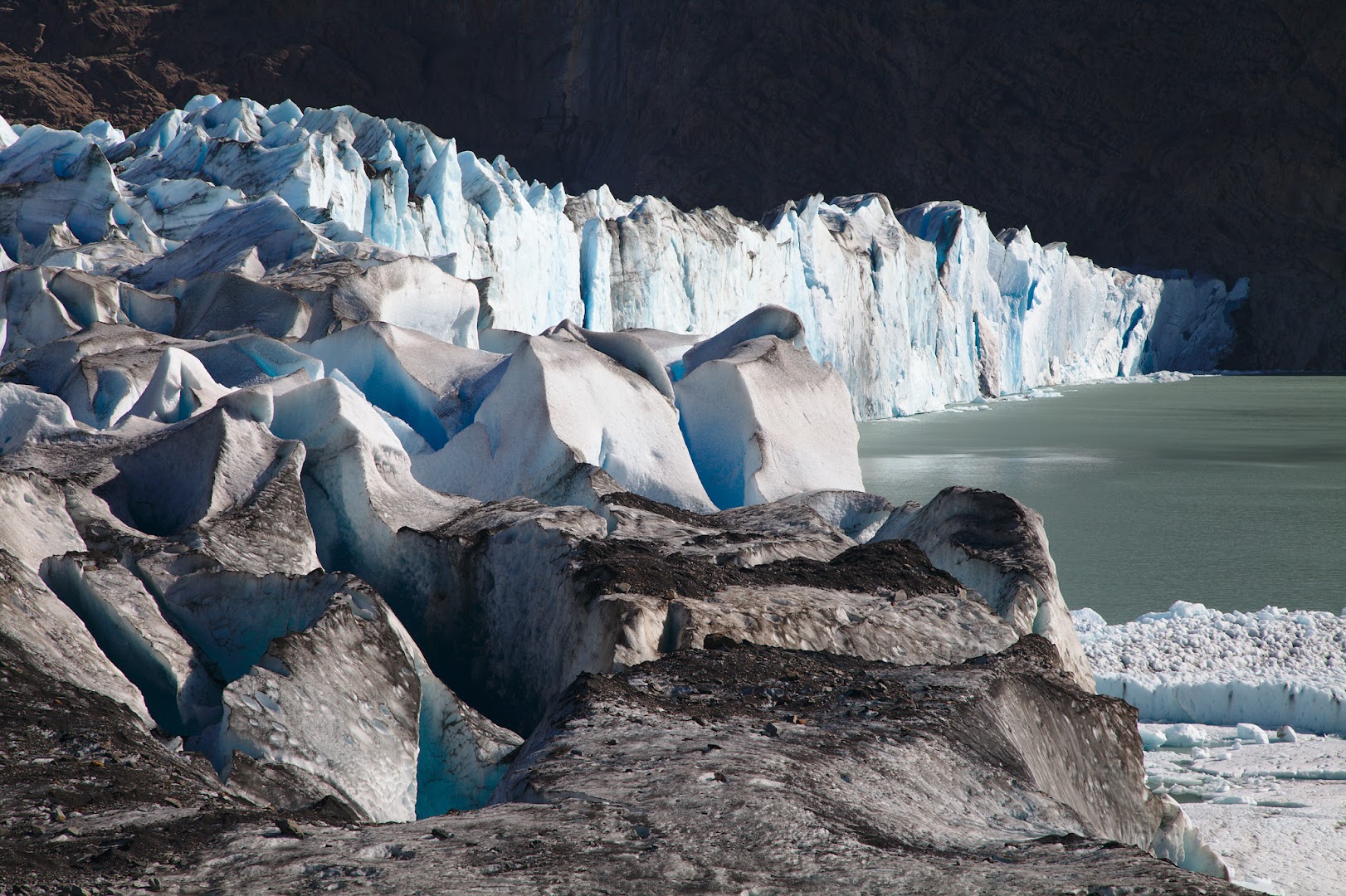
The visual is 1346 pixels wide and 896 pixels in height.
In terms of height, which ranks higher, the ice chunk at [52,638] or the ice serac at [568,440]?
the ice serac at [568,440]

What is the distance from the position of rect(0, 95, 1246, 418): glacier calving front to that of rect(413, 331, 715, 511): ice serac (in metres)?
2.87

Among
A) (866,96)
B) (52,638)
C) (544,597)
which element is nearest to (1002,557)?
(544,597)

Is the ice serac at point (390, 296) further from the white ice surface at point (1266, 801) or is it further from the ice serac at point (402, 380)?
the white ice surface at point (1266, 801)

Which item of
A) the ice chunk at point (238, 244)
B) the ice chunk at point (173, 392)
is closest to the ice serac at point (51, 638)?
the ice chunk at point (173, 392)

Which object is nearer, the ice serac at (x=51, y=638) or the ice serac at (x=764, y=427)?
the ice serac at (x=51, y=638)

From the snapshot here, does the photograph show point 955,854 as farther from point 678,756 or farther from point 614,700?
point 614,700

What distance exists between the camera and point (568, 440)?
546cm

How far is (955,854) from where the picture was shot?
1.84 meters

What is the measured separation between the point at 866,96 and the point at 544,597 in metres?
40.6

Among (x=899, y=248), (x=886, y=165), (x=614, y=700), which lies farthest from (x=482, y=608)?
(x=886, y=165)

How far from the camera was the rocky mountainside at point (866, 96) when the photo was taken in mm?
33188

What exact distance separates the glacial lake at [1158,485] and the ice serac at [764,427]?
173 centimetres

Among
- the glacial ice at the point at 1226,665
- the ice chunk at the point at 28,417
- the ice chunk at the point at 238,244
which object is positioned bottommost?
the glacial ice at the point at 1226,665

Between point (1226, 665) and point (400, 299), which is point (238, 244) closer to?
point (400, 299)
